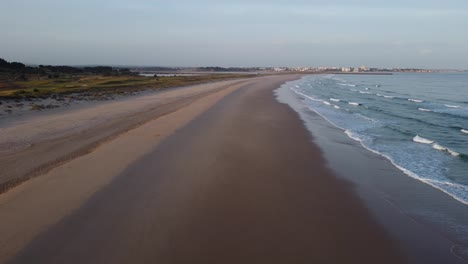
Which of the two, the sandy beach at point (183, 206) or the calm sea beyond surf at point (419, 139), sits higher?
the sandy beach at point (183, 206)

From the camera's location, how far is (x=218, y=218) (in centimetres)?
801

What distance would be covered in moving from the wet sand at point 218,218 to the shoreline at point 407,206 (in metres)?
0.38

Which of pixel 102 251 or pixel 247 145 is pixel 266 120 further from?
pixel 102 251

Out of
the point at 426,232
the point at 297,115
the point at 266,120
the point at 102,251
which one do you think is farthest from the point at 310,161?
the point at 297,115

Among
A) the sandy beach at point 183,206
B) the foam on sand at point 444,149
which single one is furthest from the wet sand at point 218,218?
the foam on sand at point 444,149

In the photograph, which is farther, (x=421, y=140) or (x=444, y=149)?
(x=421, y=140)

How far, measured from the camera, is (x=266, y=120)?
2331cm

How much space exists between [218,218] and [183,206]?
101cm

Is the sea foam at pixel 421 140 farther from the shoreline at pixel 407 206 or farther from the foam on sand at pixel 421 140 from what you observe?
the shoreline at pixel 407 206

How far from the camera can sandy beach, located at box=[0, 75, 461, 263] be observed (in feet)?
21.4

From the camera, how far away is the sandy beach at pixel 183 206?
652 centimetres

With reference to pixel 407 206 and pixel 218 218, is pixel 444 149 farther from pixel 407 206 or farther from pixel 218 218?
pixel 218 218

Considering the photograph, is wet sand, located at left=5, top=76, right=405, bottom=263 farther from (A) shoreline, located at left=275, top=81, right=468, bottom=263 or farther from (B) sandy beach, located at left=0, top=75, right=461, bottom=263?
(A) shoreline, located at left=275, top=81, right=468, bottom=263

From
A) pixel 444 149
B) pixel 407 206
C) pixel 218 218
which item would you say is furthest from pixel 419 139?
pixel 218 218
